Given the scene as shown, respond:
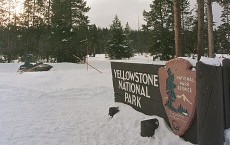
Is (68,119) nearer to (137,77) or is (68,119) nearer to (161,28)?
(137,77)

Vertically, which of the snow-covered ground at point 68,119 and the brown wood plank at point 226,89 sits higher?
the brown wood plank at point 226,89

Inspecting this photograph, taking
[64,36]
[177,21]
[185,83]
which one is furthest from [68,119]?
[64,36]

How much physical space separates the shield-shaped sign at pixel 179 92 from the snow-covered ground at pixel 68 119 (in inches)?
10.3

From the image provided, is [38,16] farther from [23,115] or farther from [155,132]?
[155,132]

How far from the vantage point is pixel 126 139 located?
Result: 5.86 metres

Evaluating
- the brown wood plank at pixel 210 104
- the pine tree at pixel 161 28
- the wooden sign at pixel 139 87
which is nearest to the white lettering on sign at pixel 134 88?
the wooden sign at pixel 139 87

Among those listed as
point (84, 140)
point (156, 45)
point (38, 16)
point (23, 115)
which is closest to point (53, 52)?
point (38, 16)

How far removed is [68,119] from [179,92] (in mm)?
3384

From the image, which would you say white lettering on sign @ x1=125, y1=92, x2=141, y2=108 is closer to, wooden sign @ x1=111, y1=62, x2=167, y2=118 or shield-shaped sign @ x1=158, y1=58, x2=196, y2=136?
wooden sign @ x1=111, y1=62, x2=167, y2=118

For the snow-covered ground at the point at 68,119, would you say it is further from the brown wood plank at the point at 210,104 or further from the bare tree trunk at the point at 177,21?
the bare tree trunk at the point at 177,21

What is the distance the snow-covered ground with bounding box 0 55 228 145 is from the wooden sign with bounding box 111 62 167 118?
0.20m

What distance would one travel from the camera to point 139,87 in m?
6.90

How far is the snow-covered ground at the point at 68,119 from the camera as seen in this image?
5859mm

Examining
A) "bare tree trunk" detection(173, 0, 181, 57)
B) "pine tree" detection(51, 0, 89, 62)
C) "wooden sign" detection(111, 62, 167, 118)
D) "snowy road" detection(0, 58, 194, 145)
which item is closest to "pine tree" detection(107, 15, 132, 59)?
"pine tree" detection(51, 0, 89, 62)
